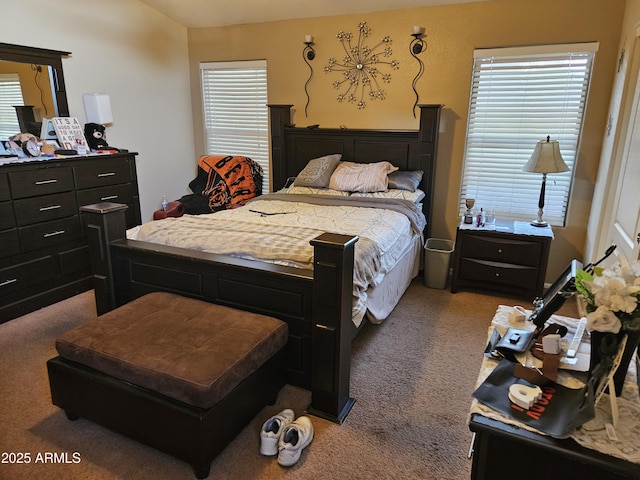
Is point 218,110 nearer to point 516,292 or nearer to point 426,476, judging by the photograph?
point 516,292

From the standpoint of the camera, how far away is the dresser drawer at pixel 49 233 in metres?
3.15

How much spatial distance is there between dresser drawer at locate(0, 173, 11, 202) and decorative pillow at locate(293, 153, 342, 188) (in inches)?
86.5

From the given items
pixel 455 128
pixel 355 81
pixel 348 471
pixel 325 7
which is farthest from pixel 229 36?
pixel 348 471

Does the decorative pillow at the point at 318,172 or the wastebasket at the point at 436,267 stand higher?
the decorative pillow at the point at 318,172

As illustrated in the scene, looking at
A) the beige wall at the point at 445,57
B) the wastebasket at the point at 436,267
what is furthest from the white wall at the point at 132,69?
the wastebasket at the point at 436,267

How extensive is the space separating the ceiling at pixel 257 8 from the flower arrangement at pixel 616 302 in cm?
316

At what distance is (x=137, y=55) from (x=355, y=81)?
2150 mm

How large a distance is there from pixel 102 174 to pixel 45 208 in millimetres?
554

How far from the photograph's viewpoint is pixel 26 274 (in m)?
3.17

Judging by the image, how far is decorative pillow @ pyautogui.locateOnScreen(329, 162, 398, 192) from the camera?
374cm

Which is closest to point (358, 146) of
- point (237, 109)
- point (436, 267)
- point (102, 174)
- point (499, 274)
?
point (436, 267)

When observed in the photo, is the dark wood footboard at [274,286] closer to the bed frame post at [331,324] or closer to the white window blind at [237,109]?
the bed frame post at [331,324]

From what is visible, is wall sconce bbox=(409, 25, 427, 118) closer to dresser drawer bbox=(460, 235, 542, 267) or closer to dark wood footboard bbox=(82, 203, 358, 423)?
dresser drawer bbox=(460, 235, 542, 267)

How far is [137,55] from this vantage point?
13.9 feet
